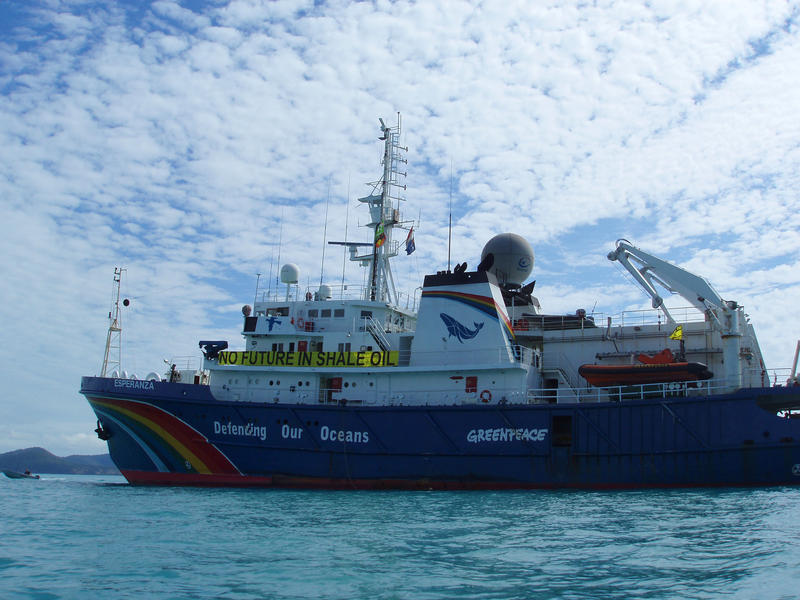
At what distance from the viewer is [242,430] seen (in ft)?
74.2

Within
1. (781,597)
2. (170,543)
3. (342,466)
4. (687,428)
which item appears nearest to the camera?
(781,597)

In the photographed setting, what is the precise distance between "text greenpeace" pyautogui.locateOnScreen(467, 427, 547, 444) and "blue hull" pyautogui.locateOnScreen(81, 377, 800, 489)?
0.03m

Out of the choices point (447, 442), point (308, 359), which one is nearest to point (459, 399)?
point (447, 442)

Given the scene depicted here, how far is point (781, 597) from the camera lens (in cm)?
732

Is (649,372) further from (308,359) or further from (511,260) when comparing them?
(308,359)

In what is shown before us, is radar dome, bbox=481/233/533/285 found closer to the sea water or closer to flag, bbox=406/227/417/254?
flag, bbox=406/227/417/254

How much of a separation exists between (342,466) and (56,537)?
1051 cm

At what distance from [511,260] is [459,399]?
836 cm

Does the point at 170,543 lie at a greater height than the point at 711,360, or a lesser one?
lesser

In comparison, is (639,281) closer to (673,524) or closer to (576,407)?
(576,407)

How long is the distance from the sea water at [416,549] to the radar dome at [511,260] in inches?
506

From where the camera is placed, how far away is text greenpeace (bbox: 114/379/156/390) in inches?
927

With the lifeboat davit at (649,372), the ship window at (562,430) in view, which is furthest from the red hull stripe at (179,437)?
the lifeboat davit at (649,372)

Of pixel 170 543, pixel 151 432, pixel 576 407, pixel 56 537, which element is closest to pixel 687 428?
pixel 576 407
